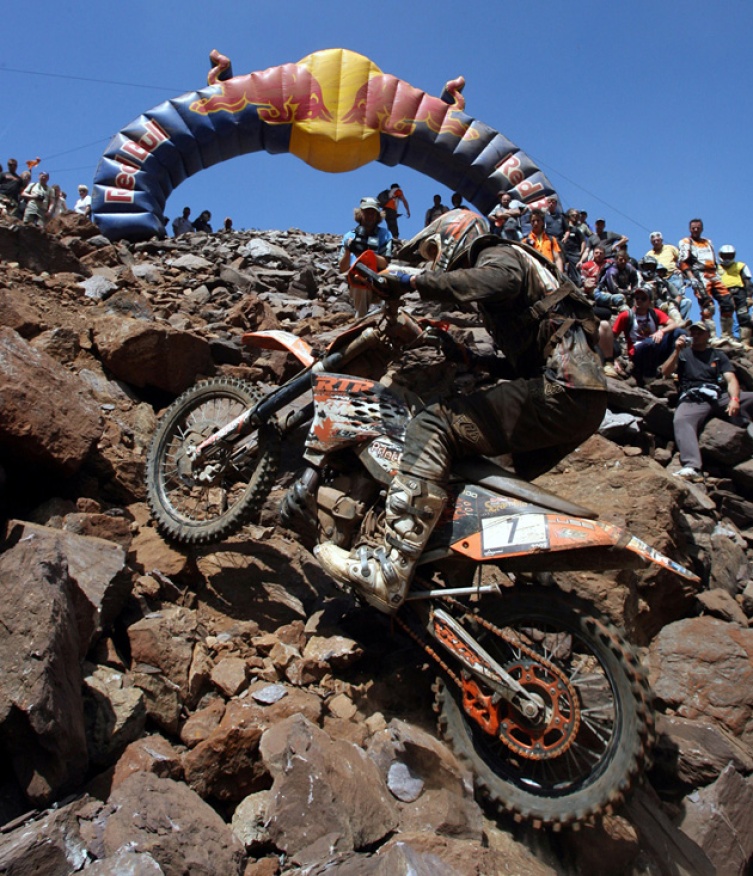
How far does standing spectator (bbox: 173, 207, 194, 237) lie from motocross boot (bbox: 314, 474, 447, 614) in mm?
20173

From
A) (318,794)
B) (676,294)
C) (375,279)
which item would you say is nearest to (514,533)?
(318,794)

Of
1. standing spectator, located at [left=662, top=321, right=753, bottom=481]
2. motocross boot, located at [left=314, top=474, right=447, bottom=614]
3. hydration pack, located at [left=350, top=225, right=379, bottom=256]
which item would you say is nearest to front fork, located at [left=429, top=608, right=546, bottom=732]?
motocross boot, located at [left=314, top=474, right=447, bottom=614]

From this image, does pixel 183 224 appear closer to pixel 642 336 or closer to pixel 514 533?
pixel 642 336

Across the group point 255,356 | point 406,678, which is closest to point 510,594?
point 406,678

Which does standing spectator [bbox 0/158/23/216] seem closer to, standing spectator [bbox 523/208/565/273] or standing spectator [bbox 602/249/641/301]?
standing spectator [bbox 523/208/565/273]

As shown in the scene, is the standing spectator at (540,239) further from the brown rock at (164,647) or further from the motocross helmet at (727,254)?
the brown rock at (164,647)

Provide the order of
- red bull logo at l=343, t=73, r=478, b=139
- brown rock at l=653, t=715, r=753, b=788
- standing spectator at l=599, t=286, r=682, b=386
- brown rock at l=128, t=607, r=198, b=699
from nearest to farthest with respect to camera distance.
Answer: brown rock at l=128, t=607, r=198, b=699
brown rock at l=653, t=715, r=753, b=788
standing spectator at l=599, t=286, r=682, b=386
red bull logo at l=343, t=73, r=478, b=139

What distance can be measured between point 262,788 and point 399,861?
0.89 metres

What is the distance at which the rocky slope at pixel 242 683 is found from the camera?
2738 mm

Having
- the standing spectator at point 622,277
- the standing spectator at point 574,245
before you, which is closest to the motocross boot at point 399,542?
the standing spectator at point 622,277

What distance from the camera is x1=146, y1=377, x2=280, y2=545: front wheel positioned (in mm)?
4797

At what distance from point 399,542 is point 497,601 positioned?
1.90 feet

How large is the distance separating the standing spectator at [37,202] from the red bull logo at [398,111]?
7090mm

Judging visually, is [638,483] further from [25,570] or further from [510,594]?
[25,570]
